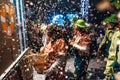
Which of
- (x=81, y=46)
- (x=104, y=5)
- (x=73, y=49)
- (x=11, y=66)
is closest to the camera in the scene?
(x=11, y=66)

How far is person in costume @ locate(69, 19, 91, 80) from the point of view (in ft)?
22.6

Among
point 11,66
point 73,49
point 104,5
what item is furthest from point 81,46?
point 104,5

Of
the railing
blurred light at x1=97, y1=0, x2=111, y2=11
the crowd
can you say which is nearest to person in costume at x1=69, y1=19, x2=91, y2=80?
the crowd

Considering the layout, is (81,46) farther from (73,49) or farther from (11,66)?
(11,66)

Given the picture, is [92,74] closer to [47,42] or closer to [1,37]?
[47,42]

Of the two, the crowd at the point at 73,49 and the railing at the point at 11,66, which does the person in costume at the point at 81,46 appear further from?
the railing at the point at 11,66

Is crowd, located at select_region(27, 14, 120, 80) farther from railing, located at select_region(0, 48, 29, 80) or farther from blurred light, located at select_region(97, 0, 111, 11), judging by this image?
blurred light, located at select_region(97, 0, 111, 11)

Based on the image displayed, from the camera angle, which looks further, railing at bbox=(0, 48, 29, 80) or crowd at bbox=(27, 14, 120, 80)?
crowd at bbox=(27, 14, 120, 80)

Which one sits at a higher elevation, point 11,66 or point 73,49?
point 11,66

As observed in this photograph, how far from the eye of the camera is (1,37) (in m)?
4.86

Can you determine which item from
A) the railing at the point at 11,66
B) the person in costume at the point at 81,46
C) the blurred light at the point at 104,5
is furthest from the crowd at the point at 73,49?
the blurred light at the point at 104,5

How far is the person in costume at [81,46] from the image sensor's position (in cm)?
689

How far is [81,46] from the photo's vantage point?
22.6 ft

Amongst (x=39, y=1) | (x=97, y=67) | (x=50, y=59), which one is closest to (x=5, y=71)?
(x=50, y=59)
